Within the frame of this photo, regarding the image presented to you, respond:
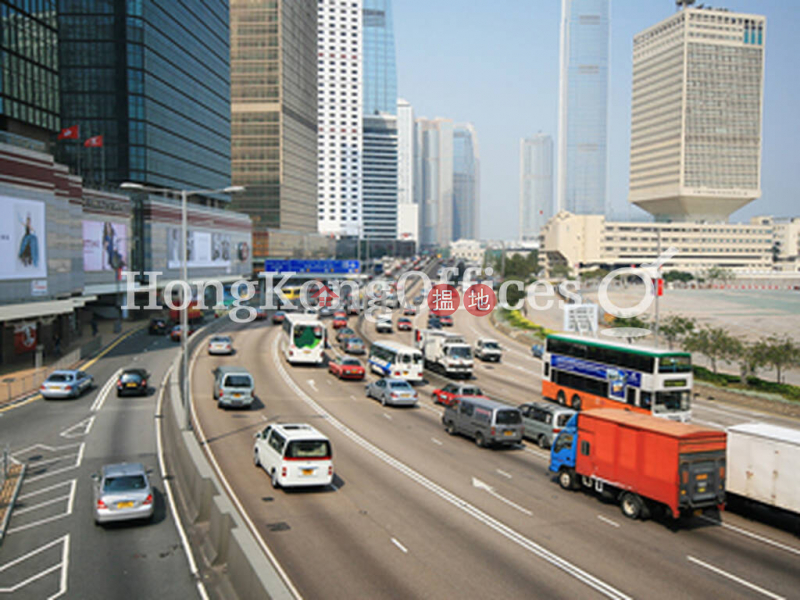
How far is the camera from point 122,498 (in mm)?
16641

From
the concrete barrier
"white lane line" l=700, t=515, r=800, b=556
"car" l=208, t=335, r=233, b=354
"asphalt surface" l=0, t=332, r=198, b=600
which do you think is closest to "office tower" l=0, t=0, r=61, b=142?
"car" l=208, t=335, r=233, b=354

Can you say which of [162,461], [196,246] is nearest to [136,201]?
[196,246]

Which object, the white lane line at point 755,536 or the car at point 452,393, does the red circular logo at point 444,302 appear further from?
the white lane line at point 755,536

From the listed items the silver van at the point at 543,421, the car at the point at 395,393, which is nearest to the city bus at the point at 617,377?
the silver van at the point at 543,421

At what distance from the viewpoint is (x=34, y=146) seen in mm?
45688

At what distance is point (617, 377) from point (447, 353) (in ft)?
50.0

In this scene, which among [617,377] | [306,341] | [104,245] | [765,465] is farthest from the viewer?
[104,245]

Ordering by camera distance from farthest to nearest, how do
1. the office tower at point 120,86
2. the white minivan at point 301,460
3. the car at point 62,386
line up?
the office tower at point 120,86 < the car at point 62,386 < the white minivan at point 301,460

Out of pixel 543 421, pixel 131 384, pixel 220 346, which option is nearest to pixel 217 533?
pixel 543 421

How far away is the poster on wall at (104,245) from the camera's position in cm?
6191

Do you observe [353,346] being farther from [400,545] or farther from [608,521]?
[400,545]

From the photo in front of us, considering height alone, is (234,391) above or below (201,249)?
below

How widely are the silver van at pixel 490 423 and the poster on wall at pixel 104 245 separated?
4700 centimetres

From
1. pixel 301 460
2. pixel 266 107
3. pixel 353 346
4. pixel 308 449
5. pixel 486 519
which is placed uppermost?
pixel 266 107
